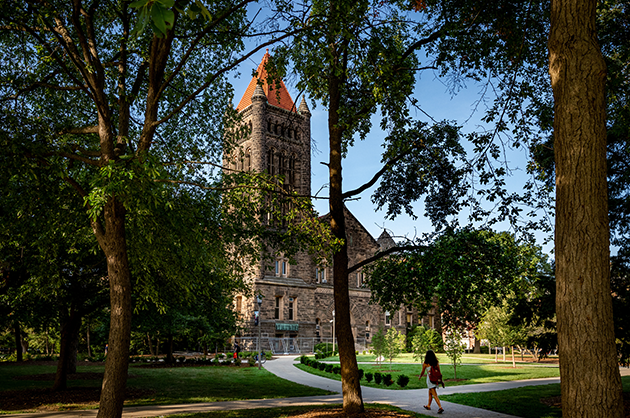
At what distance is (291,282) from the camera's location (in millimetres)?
49250

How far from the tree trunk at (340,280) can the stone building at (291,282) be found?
31.5m

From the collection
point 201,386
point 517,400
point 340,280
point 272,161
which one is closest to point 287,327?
point 272,161

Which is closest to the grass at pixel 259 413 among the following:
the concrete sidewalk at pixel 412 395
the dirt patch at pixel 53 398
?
the concrete sidewalk at pixel 412 395

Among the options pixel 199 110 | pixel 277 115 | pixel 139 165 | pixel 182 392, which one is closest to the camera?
pixel 139 165

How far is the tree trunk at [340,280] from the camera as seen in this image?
32.5 feet

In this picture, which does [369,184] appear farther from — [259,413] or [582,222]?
[582,222]

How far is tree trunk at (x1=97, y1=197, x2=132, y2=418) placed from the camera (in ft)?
26.7

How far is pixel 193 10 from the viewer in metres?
3.18

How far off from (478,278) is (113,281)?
24.5 ft

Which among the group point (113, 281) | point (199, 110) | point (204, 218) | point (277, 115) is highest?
point (277, 115)

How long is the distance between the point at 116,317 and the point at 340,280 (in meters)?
4.71

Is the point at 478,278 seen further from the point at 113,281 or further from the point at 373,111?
the point at 113,281

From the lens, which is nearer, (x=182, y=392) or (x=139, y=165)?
(x=139, y=165)

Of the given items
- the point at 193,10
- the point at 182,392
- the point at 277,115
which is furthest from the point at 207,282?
the point at 277,115
